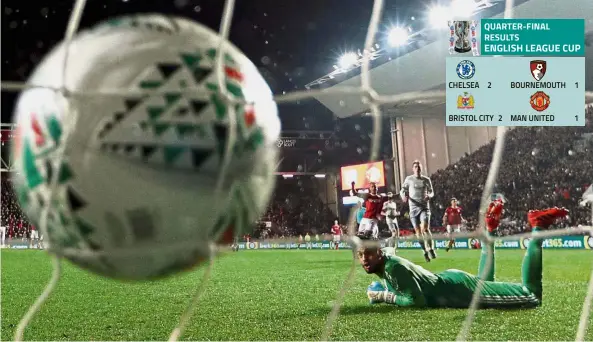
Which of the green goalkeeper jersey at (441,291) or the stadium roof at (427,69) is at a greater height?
the stadium roof at (427,69)

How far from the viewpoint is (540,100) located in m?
5.12

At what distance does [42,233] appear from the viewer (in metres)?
0.80

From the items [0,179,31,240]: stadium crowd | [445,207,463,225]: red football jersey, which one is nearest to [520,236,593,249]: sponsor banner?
[445,207,463,225]: red football jersey

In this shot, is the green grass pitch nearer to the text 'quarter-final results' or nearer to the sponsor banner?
the text 'quarter-final results'

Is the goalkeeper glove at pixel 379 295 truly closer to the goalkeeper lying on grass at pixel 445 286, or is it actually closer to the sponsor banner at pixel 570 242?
the goalkeeper lying on grass at pixel 445 286

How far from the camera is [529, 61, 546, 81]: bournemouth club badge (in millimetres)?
4613

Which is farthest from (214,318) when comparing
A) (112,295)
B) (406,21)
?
(406,21)

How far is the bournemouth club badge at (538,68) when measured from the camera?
15.1ft

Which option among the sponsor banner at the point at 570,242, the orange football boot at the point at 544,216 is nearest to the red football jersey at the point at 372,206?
the orange football boot at the point at 544,216

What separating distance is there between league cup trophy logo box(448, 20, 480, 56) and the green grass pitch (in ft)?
15.7

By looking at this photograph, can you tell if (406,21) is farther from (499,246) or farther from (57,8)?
(57,8)
